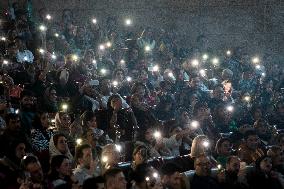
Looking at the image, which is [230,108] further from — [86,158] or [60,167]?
[60,167]

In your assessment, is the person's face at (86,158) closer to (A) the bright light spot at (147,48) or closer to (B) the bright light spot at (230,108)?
(B) the bright light spot at (230,108)

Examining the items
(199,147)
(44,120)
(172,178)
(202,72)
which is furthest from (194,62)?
(172,178)

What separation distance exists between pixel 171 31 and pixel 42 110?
10.5m

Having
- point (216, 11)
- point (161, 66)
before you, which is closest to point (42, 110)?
point (161, 66)

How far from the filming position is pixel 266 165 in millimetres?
8258

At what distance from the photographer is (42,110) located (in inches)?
375

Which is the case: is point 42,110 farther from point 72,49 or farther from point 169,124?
point 72,49

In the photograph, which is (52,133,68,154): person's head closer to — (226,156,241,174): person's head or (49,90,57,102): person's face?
(49,90,57,102): person's face

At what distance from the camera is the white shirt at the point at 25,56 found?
12473 millimetres

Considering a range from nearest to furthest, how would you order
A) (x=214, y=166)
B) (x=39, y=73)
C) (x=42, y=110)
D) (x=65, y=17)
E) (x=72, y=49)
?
(x=214, y=166)
(x=42, y=110)
(x=39, y=73)
(x=72, y=49)
(x=65, y=17)

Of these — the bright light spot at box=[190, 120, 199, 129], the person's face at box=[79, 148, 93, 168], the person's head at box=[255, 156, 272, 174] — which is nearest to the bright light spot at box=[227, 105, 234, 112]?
the bright light spot at box=[190, 120, 199, 129]

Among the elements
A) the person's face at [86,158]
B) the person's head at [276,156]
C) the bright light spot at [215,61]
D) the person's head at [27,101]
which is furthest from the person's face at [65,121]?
the bright light spot at [215,61]

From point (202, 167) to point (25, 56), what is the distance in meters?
7.01

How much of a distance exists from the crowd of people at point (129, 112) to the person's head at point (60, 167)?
1 centimetres
